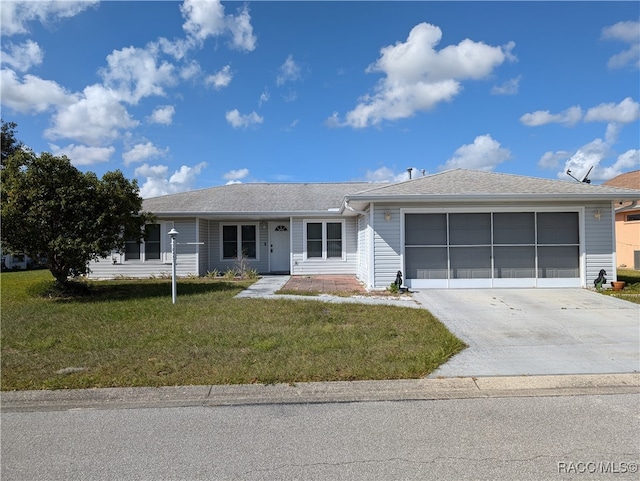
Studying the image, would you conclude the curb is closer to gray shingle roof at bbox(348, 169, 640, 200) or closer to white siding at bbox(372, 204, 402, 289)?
white siding at bbox(372, 204, 402, 289)

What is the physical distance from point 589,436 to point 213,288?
10573 mm

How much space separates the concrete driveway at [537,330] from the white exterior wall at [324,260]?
18.3 feet

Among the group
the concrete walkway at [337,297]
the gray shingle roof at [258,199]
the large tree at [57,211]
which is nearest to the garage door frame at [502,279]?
the concrete walkway at [337,297]

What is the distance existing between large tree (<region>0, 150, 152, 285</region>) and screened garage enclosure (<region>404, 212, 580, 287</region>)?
317 inches

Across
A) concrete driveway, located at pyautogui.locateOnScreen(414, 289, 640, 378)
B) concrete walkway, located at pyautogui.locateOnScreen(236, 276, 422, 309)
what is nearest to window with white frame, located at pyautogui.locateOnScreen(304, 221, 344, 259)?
concrete walkway, located at pyautogui.locateOnScreen(236, 276, 422, 309)

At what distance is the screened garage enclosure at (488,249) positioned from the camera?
11.9m

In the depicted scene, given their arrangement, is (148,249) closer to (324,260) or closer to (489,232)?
(324,260)

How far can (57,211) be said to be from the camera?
10.5 metres

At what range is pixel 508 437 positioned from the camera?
355 cm

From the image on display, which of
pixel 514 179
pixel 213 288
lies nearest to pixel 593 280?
pixel 514 179

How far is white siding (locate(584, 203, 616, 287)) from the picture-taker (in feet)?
38.6

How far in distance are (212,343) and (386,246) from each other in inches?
260

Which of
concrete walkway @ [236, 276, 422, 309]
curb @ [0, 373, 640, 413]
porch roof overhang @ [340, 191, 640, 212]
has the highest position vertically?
porch roof overhang @ [340, 191, 640, 212]

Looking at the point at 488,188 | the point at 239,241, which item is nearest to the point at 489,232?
the point at 488,188
